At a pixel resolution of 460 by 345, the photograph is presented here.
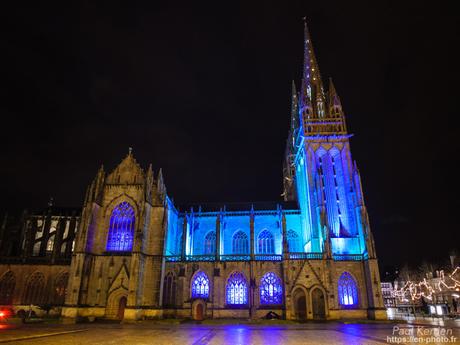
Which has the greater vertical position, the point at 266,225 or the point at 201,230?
the point at 266,225

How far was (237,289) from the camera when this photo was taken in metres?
39.1

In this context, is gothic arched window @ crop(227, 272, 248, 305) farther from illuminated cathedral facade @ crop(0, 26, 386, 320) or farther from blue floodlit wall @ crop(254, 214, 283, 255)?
blue floodlit wall @ crop(254, 214, 283, 255)

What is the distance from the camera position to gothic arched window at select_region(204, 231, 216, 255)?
49.9 meters

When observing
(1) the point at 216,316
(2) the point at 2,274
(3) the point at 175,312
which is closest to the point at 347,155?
(1) the point at 216,316

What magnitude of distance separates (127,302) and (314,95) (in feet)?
146

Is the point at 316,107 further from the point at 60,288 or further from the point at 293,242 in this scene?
the point at 60,288

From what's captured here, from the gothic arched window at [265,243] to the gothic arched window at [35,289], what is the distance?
1228 inches

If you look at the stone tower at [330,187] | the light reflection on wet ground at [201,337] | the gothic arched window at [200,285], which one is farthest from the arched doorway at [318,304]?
the light reflection on wet ground at [201,337]

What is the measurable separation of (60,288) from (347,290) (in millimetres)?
38118

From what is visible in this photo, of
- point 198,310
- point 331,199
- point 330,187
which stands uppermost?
point 330,187

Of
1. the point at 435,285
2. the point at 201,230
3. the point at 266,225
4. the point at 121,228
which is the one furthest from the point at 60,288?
the point at 435,285

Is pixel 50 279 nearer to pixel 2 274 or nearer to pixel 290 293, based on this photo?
pixel 2 274

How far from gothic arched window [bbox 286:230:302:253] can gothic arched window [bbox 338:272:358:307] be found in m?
9.74

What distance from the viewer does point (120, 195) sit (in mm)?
41781
